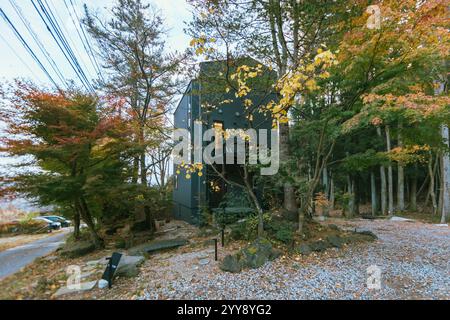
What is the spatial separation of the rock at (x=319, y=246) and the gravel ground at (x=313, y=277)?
13cm

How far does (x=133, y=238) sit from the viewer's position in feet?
20.8

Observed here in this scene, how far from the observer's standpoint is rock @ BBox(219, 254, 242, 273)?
337 centimetres

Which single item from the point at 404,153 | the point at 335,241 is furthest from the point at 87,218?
the point at 404,153

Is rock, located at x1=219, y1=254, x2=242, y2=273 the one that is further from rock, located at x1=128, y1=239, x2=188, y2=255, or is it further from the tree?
the tree

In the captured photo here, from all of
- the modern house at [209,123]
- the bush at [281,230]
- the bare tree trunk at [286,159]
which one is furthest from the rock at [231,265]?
the modern house at [209,123]

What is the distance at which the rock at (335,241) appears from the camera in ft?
14.5

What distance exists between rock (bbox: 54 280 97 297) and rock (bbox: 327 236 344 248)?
446cm

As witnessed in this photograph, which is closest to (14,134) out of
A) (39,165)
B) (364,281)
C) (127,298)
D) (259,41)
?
(39,165)

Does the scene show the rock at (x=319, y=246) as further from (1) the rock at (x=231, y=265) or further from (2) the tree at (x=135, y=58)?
(2) the tree at (x=135, y=58)

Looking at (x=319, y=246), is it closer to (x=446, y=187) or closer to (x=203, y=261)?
(x=203, y=261)

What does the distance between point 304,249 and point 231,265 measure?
1571 millimetres

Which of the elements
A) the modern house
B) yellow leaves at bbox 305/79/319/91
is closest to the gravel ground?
yellow leaves at bbox 305/79/319/91

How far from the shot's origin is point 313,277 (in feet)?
10.3

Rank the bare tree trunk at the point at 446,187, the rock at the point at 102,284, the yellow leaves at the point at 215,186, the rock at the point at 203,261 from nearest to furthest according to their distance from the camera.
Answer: the rock at the point at 102,284 < the rock at the point at 203,261 < the yellow leaves at the point at 215,186 < the bare tree trunk at the point at 446,187
